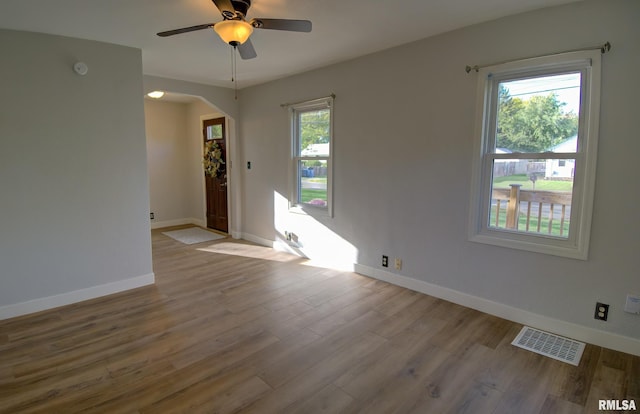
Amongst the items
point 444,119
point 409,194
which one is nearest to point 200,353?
point 409,194

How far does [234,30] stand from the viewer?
2.30 m

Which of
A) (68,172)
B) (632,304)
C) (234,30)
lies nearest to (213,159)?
(68,172)

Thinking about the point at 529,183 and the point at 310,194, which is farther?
the point at 310,194

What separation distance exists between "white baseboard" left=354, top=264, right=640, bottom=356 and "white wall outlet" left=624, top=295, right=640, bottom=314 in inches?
8.2

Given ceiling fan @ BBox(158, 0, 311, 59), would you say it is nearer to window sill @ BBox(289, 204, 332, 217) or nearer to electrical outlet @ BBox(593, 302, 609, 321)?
window sill @ BBox(289, 204, 332, 217)

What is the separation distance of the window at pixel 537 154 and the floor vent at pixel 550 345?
66cm

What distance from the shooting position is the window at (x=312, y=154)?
4430 mm

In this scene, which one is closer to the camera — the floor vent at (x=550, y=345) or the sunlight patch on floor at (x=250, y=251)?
the floor vent at (x=550, y=345)

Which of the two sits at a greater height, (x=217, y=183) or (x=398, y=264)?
(x=217, y=183)

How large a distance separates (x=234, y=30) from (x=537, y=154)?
8.25ft

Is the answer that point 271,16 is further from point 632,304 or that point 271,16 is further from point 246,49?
point 632,304

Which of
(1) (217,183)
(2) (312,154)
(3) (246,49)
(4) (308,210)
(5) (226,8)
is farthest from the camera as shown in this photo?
(1) (217,183)

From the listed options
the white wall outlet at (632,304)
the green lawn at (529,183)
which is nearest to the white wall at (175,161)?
the green lawn at (529,183)

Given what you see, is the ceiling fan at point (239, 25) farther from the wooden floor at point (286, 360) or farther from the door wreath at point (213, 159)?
the door wreath at point (213, 159)
